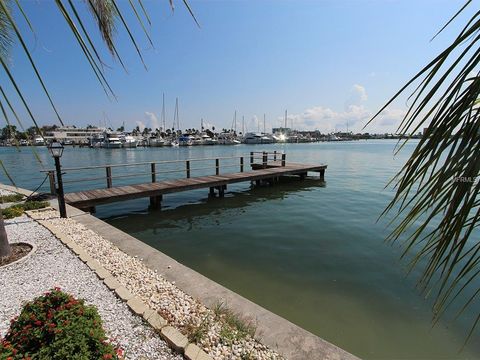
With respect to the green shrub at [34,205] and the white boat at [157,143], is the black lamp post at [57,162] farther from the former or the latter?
the white boat at [157,143]

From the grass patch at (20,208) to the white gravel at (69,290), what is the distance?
5.74ft

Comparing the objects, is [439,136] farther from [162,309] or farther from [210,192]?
[210,192]

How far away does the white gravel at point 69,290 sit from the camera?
9.37 feet

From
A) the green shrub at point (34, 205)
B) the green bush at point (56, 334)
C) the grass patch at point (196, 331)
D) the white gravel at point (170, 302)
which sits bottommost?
the green shrub at point (34, 205)

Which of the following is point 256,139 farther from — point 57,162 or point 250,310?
point 250,310

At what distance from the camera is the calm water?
13.4ft

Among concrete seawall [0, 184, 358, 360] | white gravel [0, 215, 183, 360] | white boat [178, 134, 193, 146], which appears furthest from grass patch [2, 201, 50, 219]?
white boat [178, 134, 193, 146]

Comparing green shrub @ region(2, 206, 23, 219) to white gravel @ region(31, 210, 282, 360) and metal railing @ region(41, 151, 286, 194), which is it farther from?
white gravel @ region(31, 210, 282, 360)

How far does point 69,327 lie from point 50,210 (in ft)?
23.5

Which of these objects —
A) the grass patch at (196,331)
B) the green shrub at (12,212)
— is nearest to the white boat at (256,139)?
the green shrub at (12,212)

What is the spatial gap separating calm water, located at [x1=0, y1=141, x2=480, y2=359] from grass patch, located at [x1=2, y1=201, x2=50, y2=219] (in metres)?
1.92

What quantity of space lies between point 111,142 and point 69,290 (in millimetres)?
84900

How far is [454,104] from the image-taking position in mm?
729

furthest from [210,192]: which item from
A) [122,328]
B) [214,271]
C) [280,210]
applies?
[122,328]
